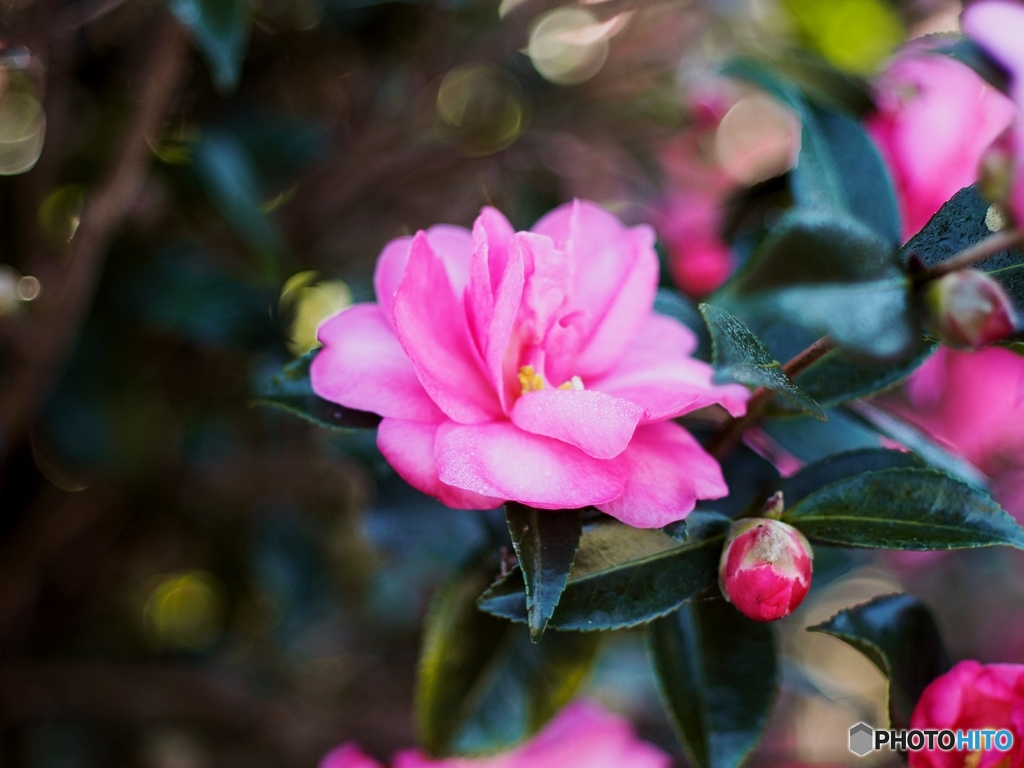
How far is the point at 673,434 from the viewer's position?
1.27 ft

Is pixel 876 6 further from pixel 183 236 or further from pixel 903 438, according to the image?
pixel 183 236

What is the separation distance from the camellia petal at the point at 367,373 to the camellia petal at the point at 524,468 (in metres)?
0.03

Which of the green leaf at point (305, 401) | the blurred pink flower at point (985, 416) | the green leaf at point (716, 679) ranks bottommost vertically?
the blurred pink flower at point (985, 416)

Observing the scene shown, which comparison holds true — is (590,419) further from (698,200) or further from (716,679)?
(698,200)

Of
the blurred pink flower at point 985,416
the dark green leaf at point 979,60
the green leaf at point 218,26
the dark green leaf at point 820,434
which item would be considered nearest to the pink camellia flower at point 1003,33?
the dark green leaf at point 979,60

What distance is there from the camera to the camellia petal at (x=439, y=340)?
0.36 meters

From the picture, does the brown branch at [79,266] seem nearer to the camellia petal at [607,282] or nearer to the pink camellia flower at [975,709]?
the camellia petal at [607,282]

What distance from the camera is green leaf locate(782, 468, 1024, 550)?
0.36m

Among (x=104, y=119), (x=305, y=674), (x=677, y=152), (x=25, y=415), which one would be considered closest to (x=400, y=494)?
(x=25, y=415)

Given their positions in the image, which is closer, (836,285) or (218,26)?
(836,285)

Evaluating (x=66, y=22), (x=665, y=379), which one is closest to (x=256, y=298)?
(x=66, y=22)

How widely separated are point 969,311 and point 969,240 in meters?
0.07

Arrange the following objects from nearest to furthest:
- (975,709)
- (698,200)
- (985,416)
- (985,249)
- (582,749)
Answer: (985,249) → (975,709) → (582,749) → (985,416) → (698,200)

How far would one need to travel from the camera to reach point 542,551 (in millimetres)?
345
